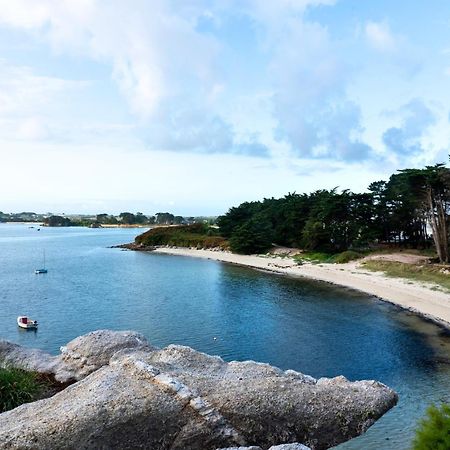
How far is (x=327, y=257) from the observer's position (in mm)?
68688

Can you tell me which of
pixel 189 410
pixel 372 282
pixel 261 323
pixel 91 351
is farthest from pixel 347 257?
pixel 189 410

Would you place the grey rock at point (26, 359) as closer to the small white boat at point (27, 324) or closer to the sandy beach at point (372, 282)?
the small white boat at point (27, 324)

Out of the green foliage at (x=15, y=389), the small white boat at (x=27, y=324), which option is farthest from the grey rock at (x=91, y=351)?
the small white boat at (x=27, y=324)

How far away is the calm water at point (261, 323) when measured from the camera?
24.1m

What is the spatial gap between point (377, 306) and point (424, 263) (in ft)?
48.3

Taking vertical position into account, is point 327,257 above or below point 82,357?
below

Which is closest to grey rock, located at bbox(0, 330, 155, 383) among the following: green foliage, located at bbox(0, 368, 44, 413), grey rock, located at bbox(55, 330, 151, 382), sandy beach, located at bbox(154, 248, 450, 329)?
grey rock, located at bbox(55, 330, 151, 382)

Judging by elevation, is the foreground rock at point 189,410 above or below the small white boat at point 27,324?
above

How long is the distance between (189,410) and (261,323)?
1049 inches

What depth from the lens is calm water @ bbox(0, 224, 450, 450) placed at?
2414cm

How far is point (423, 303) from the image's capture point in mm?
39781

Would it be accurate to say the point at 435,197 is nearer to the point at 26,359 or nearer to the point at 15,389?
the point at 26,359

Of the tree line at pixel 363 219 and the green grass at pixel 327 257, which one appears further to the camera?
the green grass at pixel 327 257

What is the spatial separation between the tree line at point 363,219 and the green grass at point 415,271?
3967 mm
